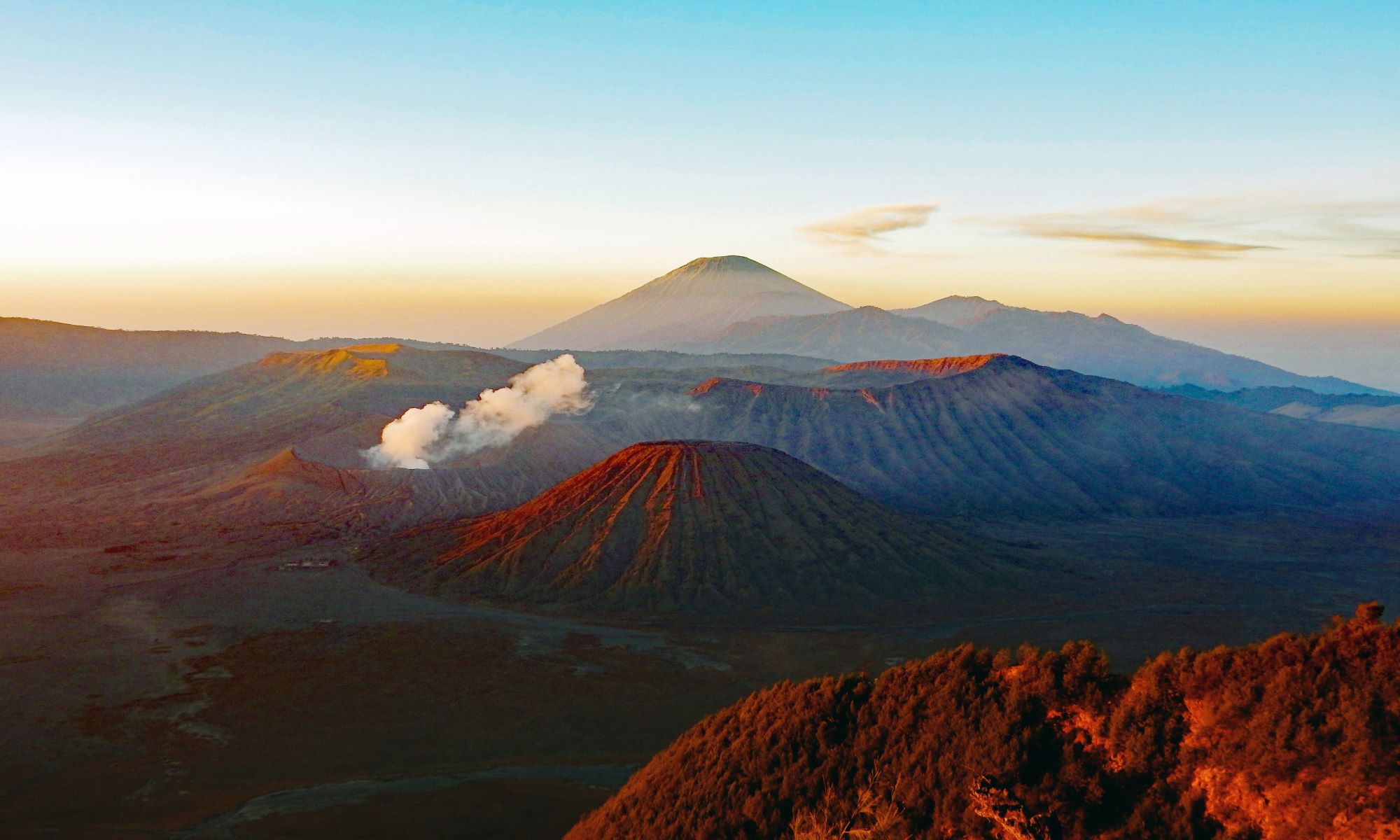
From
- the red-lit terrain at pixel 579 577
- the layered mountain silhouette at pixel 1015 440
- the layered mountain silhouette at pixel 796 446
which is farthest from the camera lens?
the layered mountain silhouette at pixel 1015 440

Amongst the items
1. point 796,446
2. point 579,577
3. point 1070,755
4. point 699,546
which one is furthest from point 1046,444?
point 1070,755

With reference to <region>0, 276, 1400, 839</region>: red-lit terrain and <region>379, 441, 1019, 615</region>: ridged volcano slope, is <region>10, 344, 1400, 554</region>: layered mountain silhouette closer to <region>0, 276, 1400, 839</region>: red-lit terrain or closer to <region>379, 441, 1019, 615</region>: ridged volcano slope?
<region>0, 276, 1400, 839</region>: red-lit terrain

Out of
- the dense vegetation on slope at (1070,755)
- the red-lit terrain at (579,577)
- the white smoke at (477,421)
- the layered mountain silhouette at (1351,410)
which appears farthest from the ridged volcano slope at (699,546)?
the layered mountain silhouette at (1351,410)

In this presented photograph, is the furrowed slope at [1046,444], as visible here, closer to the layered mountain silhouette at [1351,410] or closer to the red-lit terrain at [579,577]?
the red-lit terrain at [579,577]

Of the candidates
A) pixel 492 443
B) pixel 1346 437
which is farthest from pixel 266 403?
pixel 1346 437

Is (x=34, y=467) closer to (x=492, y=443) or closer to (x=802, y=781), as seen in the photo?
(x=492, y=443)

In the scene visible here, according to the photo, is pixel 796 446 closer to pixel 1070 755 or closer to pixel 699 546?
pixel 699 546

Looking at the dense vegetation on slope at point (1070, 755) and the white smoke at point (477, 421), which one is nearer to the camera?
the dense vegetation on slope at point (1070, 755)
